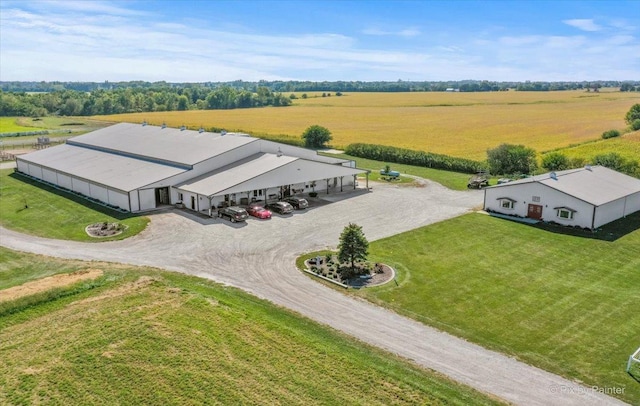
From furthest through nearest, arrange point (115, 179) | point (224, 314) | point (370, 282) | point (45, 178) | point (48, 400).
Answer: point (45, 178)
point (115, 179)
point (370, 282)
point (224, 314)
point (48, 400)

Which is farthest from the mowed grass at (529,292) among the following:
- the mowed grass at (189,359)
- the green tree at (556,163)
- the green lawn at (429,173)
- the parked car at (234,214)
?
the green tree at (556,163)

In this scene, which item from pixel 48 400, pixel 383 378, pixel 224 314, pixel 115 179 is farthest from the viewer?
pixel 115 179

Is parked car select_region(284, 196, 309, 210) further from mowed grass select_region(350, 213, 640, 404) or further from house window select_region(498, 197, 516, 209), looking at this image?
house window select_region(498, 197, 516, 209)

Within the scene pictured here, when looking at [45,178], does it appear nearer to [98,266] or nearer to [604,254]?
[98,266]

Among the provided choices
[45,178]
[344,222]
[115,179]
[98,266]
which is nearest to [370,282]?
[344,222]

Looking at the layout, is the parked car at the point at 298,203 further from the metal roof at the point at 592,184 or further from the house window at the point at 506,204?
the house window at the point at 506,204

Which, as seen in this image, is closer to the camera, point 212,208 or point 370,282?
point 370,282

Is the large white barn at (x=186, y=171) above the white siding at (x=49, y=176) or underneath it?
above
